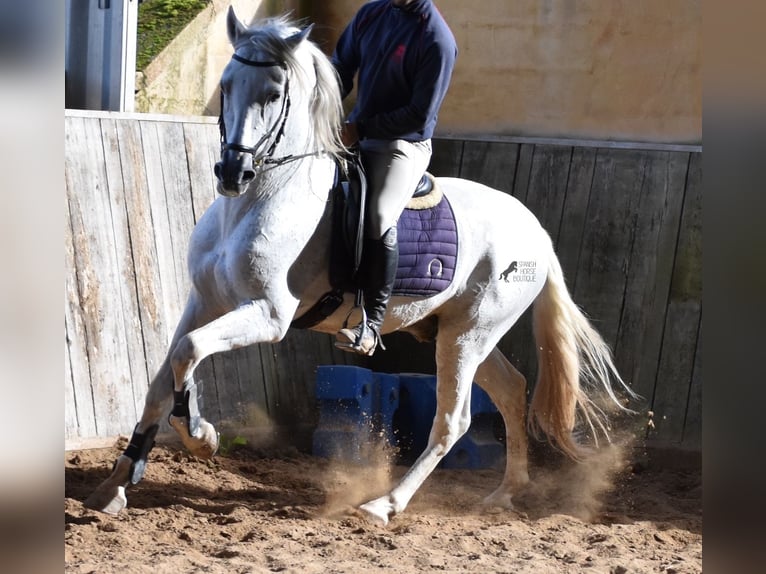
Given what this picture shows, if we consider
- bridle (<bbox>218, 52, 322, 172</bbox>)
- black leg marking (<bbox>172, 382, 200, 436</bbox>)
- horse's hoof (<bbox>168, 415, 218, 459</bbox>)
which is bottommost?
horse's hoof (<bbox>168, 415, 218, 459</bbox>)

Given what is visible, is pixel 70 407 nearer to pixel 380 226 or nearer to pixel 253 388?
pixel 253 388

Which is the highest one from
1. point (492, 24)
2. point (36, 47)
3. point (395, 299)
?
point (492, 24)

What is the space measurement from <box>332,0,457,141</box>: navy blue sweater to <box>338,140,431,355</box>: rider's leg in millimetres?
95

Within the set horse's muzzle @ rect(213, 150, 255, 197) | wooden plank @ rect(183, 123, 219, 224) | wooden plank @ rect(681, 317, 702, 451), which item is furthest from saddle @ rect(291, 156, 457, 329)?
wooden plank @ rect(681, 317, 702, 451)

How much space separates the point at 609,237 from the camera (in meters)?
6.67

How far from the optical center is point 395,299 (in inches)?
192

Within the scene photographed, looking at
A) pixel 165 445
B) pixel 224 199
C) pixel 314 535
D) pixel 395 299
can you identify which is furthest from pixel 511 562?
pixel 165 445

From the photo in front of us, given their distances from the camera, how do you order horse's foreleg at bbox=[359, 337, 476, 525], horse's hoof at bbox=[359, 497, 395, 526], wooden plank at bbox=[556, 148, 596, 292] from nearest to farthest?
horse's hoof at bbox=[359, 497, 395, 526], horse's foreleg at bbox=[359, 337, 476, 525], wooden plank at bbox=[556, 148, 596, 292]

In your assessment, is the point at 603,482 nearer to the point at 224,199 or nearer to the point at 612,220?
the point at 612,220

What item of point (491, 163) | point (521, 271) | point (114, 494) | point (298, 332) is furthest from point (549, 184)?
point (114, 494)

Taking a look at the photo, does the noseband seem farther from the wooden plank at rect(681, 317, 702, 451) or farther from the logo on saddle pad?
the wooden plank at rect(681, 317, 702, 451)

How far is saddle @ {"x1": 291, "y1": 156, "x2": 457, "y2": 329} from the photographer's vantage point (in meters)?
4.61

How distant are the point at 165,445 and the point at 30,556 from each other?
4.57 m

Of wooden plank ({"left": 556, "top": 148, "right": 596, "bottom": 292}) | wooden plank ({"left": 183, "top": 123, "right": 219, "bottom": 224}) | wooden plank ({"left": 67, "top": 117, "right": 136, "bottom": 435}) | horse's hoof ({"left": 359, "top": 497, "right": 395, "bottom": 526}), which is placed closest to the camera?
horse's hoof ({"left": 359, "top": 497, "right": 395, "bottom": 526})
